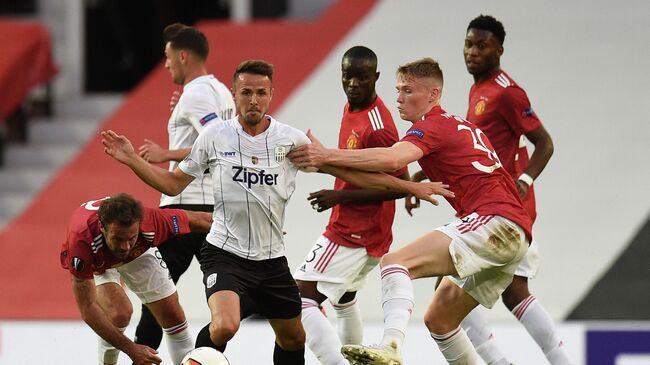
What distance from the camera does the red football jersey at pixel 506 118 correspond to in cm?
733

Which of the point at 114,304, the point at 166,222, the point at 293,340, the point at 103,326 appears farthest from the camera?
the point at 114,304

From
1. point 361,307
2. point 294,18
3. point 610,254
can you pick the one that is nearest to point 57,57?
point 294,18

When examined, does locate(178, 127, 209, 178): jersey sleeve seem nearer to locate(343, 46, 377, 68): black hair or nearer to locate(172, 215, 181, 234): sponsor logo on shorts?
locate(172, 215, 181, 234): sponsor logo on shorts

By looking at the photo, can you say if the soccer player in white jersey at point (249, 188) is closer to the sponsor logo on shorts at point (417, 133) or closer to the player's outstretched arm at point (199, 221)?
the sponsor logo on shorts at point (417, 133)

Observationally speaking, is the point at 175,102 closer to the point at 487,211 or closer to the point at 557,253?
the point at 487,211

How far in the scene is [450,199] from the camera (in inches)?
263

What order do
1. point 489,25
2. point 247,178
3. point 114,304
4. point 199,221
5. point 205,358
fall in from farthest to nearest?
point 489,25 → point 114,304 → point 199,221 → point 247,178 → point 205,358

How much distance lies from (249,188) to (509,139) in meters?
1.75

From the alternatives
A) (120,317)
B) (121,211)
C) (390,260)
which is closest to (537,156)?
(390,260)

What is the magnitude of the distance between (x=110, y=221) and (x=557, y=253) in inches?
231

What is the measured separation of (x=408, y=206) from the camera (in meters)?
7.38

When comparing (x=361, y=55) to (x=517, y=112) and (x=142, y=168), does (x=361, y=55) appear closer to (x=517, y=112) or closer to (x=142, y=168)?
(x=517, y=112)

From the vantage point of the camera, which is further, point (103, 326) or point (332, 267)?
point (332, 267)

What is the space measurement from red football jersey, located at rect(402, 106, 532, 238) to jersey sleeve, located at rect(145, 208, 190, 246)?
1338mm
